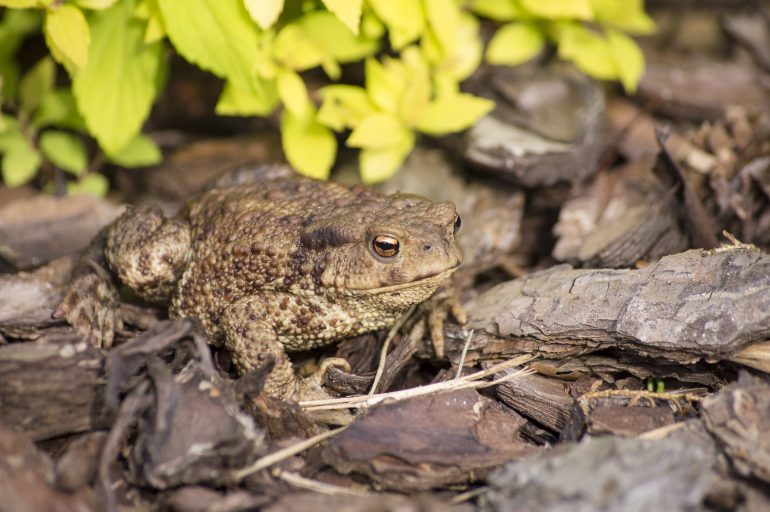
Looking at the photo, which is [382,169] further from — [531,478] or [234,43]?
[531,478]

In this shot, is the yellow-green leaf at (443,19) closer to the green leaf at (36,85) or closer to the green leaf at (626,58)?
the green leaf at (626,58)

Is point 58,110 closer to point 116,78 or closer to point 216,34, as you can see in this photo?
point 116,78

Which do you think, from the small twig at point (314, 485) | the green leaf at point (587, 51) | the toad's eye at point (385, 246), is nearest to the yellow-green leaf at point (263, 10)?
the toad's eye at point (385, 246)

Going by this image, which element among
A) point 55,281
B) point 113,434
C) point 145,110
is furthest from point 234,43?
point 113,434

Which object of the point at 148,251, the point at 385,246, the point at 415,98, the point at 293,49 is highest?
the point at 293,49

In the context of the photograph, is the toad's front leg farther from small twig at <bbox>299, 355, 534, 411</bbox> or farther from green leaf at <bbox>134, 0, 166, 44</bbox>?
green leaf at <bbox>134, 0, 166, 44</bbox>

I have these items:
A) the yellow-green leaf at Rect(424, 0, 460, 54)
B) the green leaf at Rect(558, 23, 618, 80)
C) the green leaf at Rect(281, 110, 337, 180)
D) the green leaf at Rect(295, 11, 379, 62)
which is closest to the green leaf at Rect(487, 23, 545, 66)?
the green leaf at Rect(558, 23, 618, 80)

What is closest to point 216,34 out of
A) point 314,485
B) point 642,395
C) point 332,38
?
point 332,38
